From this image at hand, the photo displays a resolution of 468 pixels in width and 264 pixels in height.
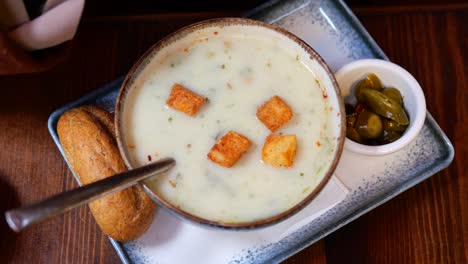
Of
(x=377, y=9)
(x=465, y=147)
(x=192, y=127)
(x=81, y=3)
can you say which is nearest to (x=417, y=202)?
(x=465, y=147)

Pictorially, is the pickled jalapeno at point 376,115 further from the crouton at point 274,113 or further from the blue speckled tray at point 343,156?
the crouton at point 274,113

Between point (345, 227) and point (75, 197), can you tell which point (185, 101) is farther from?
point (345, 227)

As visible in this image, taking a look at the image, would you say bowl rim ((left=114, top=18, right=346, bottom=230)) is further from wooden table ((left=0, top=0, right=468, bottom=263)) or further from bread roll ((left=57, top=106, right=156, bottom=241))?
wooden table ((left=0, top=0, right=468, bottom=263))

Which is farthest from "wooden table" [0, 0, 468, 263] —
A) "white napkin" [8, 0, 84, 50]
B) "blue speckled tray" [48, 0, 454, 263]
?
"white napkin" [8, 0, 84, 50]

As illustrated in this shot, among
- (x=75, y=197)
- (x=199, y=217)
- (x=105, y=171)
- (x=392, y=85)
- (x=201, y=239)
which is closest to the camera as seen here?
(x=75, y=197)

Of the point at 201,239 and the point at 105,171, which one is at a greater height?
the point at 105,171

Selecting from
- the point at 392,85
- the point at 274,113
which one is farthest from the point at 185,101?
the point at 392,85

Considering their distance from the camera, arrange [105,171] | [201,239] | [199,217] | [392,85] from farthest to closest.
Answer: [392,85]
[201,239]
[105,171]
[199,217]

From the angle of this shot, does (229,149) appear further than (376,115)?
No
